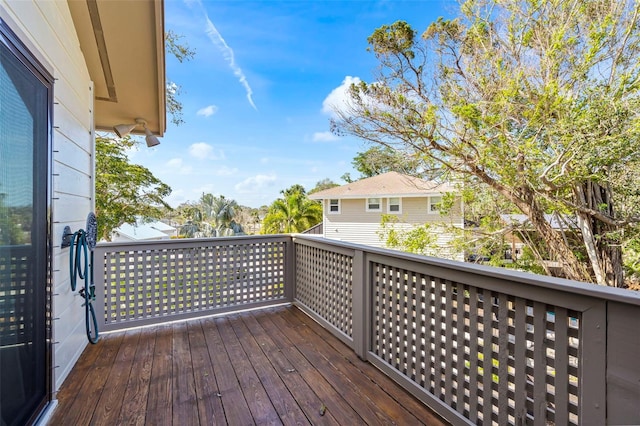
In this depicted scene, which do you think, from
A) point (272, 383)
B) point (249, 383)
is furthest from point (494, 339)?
point (249, 383)

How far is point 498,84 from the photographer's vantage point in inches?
222

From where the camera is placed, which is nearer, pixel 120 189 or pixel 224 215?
pixel 120 189

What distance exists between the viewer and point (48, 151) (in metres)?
1.85

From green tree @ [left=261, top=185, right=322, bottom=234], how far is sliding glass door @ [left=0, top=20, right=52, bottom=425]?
44.1 ft

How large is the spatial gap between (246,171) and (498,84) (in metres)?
20.8

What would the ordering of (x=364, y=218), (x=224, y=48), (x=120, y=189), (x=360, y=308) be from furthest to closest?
1. (x=364, y=218)
2. (x=224, y=48)
3. (x=120, y=189)
4. (x=360, y=308)

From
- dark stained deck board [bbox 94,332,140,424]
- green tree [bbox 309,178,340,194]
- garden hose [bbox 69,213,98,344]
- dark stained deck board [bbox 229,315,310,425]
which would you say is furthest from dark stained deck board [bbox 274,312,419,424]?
green tree [bbox 309,178,340,194]

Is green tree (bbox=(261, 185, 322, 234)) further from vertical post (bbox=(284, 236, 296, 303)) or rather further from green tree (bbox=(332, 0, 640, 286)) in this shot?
vertical post (bbox=(284, 236, 296, 303))

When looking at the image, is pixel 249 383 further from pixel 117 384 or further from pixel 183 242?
pixel 183 242

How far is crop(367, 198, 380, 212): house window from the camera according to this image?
36.9 feet

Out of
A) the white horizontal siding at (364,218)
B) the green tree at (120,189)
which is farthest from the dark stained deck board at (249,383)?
the green tree at (120,189)

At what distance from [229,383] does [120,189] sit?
8399 mm

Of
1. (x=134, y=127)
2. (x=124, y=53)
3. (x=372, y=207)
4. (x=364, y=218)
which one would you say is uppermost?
(x=124, y=53)

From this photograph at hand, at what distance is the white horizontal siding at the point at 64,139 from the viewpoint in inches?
67.7
